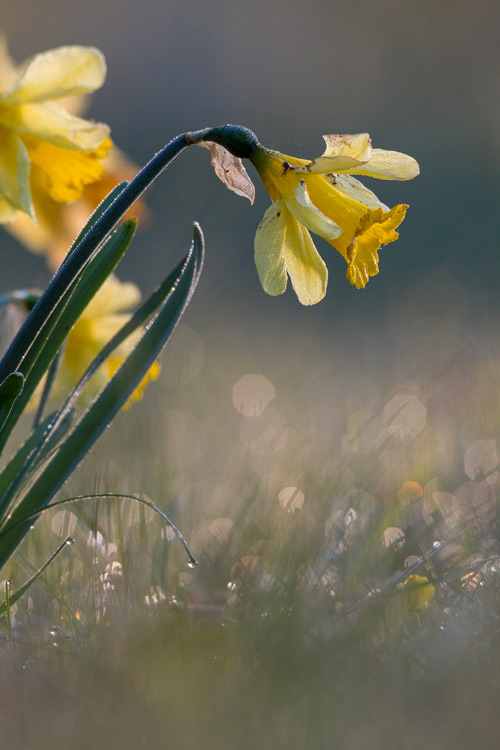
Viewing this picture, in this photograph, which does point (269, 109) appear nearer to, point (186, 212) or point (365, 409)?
point (186, 212)

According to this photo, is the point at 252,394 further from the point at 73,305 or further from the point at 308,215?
the point at 308,215

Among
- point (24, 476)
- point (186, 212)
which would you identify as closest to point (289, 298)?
point (186, 212)

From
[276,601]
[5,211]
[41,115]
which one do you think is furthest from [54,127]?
[276,601]

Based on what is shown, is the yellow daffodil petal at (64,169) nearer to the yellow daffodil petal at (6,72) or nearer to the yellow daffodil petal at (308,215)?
the yellow daffodil petal at (6,72)

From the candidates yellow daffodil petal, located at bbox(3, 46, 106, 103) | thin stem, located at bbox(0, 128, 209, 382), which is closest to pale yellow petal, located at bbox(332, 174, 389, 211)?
thin stem, located at bbox(0, 128, 209, 382)

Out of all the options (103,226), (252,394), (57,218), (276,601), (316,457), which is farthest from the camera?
(252,394)

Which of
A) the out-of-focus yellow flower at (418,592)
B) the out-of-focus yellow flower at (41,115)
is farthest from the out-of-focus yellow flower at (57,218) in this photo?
the out-of-focus yellow flower at (418,592)

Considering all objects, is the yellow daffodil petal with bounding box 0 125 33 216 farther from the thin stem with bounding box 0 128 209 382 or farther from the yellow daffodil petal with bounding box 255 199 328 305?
the yellow daffodil petal with bounding box 255 199 328 305
